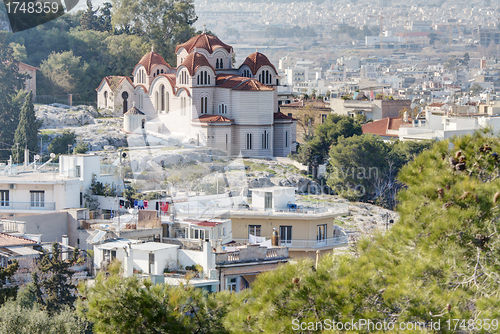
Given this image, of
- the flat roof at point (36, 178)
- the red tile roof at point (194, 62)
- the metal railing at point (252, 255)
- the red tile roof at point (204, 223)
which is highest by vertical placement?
the red tile roof at point (194, 62)

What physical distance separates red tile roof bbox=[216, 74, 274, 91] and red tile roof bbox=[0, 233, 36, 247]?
21.8 m

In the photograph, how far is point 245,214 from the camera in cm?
2181

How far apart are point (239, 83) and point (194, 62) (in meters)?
2.26

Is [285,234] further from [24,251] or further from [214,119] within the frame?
[214,119]

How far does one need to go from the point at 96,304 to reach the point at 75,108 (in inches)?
1313

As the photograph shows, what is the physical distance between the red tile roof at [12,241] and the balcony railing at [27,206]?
431cm

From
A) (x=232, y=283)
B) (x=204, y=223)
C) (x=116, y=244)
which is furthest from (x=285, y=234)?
(x=116, y=244)

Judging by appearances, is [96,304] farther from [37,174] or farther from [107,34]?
[107,34]

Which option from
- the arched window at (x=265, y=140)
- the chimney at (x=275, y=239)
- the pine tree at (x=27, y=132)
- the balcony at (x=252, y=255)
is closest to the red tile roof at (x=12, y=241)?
the balcony at (x=252, y=255)

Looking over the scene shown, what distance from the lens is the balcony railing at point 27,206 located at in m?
22.0

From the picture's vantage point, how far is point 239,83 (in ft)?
127

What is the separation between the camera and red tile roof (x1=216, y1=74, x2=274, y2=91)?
38366mm

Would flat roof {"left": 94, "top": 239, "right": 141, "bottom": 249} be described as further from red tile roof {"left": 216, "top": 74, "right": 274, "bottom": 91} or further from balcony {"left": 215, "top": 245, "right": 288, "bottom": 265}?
red tile roof {"left": 216, "top": 74, "right": 274, "bottom": 91}

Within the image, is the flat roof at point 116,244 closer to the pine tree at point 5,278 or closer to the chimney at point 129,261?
the chimney at point 129,261
